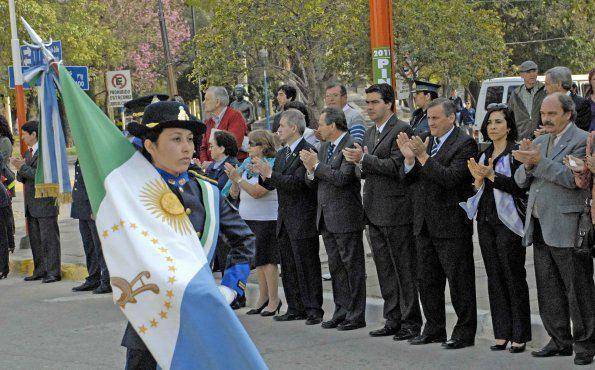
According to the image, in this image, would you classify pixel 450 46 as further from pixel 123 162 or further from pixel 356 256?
pixel 123 162

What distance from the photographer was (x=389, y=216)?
31.4ft

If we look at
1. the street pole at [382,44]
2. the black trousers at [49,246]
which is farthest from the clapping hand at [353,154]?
the black trousers at [49,246]

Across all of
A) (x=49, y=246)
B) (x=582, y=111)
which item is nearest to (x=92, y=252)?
(x=49, y=246)

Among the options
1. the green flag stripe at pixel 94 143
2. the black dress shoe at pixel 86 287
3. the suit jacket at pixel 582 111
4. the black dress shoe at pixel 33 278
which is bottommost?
the black dress shoe at pixel 33 278

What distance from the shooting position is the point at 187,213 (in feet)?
17.6

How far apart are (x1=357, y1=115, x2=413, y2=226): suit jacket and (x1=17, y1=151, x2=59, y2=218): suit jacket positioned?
5403 millimetres

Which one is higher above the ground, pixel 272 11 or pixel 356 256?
pixel 272 11

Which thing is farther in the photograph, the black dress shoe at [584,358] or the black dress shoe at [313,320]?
the black dress shoe at [313,320]

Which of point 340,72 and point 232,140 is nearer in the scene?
point 232,140

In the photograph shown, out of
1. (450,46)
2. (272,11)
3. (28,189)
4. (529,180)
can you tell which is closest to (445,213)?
(529,180)

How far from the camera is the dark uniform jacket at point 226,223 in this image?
5492 millimetres

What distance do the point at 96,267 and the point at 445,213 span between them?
5450mm

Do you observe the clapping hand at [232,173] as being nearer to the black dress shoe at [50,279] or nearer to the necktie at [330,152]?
the necktie at [330,152]

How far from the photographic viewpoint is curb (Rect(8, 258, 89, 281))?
14432 millimetres
